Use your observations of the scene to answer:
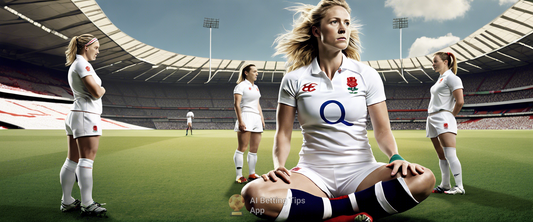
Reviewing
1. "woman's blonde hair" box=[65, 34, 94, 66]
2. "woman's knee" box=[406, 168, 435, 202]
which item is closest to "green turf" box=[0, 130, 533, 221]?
"woman's knee" box=[406, 168, 435, 202]

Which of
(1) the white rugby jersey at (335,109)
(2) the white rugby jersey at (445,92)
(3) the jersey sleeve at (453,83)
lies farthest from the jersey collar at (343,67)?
(3) the jersey sleeve at (453,83)

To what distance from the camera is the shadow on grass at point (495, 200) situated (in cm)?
246

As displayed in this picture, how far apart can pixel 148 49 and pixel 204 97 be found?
1954cm

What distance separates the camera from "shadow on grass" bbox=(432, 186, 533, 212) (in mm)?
2455

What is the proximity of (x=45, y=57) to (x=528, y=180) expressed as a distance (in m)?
44.0

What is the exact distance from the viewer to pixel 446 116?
332cm

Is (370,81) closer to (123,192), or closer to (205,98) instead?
(123,192)

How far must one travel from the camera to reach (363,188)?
1657 millimetres

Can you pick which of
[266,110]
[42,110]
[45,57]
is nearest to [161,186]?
[42,110]

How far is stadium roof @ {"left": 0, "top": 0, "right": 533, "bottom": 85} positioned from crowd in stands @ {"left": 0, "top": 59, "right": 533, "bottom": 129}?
1.81m

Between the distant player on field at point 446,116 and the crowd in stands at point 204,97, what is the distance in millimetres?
40894

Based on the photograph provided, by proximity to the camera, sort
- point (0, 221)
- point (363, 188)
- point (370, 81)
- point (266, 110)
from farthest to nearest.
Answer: point (266, 110) < point (0, 221) < point (370, 81) < point (363, 188)

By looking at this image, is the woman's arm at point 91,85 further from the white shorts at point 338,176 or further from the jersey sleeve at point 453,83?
the jersey sleeve at point 453,83

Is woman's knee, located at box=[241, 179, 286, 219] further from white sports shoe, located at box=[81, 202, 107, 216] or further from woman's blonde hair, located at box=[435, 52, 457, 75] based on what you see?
woman's blonde hair, located at box=[435, 52, 457, 75]
